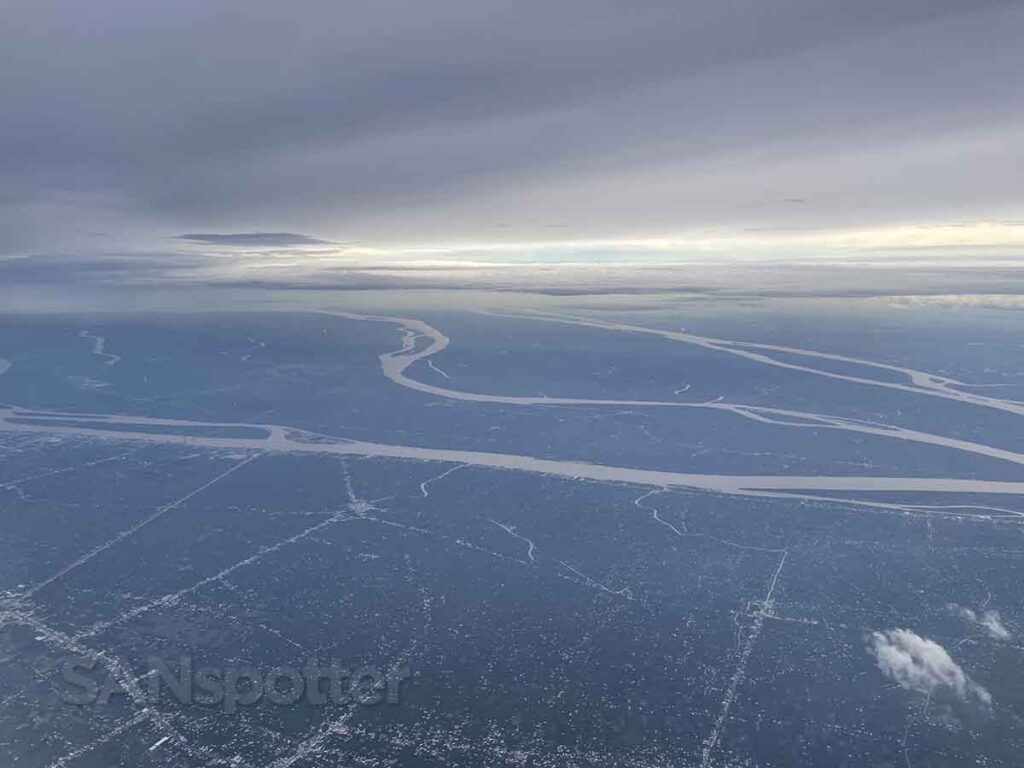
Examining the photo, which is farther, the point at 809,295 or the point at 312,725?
the point at 809,295

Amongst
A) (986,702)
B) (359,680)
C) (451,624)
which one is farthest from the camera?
(451,624)

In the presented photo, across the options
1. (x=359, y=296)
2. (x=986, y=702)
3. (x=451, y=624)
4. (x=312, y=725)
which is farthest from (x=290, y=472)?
(x=359, y=296)

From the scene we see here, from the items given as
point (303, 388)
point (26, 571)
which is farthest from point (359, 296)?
point (26, 571)

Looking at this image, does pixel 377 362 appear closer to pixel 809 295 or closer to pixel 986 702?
pixel 986 702

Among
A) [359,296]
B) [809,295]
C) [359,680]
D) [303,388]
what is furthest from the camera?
[359,296]

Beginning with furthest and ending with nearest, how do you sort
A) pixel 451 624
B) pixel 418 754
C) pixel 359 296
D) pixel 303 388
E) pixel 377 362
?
pixel 359 296
pixel 377 362
pixel 303 388
pixel 451 624
pixel 418 754

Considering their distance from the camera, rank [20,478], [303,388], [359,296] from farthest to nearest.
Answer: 1. [359,296]
2. [303,388]
3. [20,478]

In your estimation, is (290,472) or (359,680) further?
(290,472)

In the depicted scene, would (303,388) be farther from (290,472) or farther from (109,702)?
(109,702)
